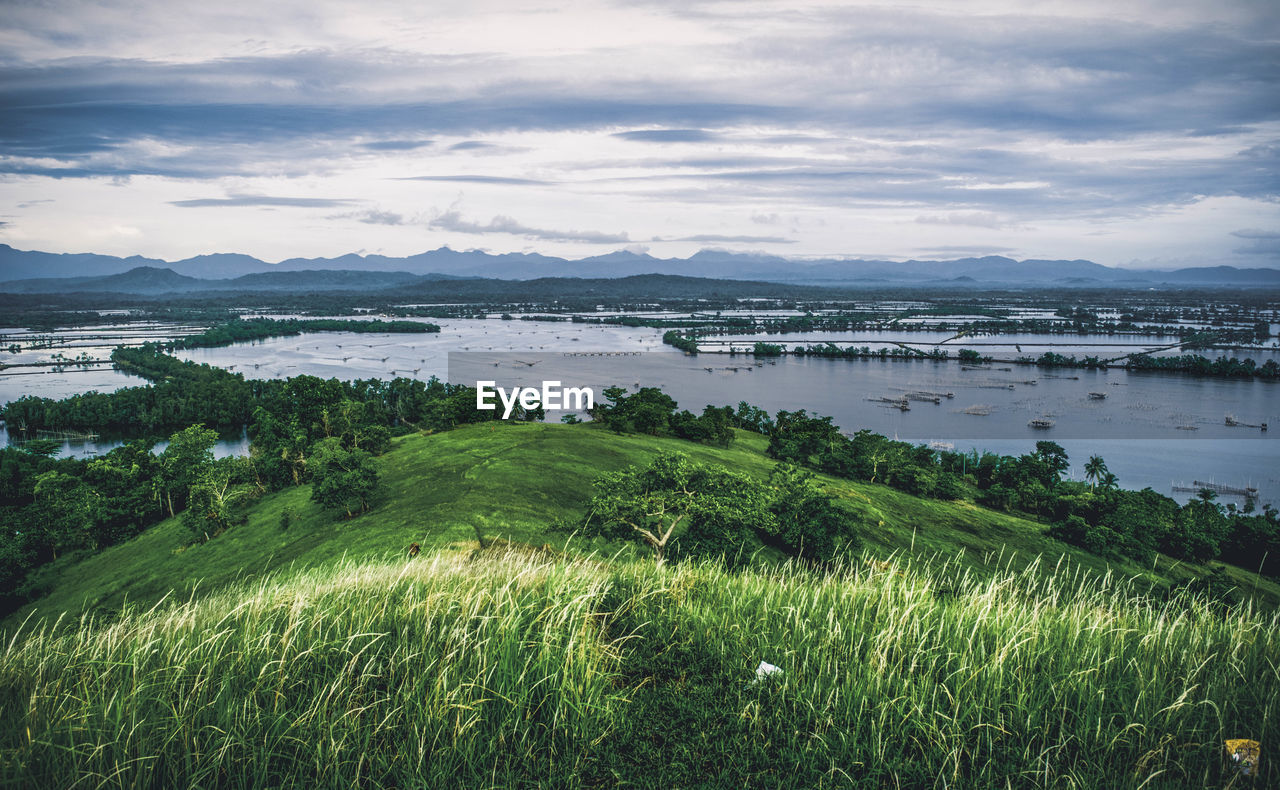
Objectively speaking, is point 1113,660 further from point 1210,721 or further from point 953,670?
point 953,670

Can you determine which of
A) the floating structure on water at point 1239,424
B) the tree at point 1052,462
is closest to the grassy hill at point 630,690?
the tree at point 1052,462

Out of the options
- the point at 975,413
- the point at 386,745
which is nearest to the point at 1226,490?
the point at 975,413

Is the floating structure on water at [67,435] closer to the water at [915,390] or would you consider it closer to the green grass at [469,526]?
the water at [915,390]

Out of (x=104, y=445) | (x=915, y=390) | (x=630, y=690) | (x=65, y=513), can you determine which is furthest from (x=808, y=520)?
(x=915, y=390)

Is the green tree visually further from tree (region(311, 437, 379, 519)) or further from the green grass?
tree (region(311, 437, 379, 519))

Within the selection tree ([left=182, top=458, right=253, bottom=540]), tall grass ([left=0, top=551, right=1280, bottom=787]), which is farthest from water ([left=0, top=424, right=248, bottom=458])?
tall grass ([left=0, top=551, right=1280, bottom=787])
